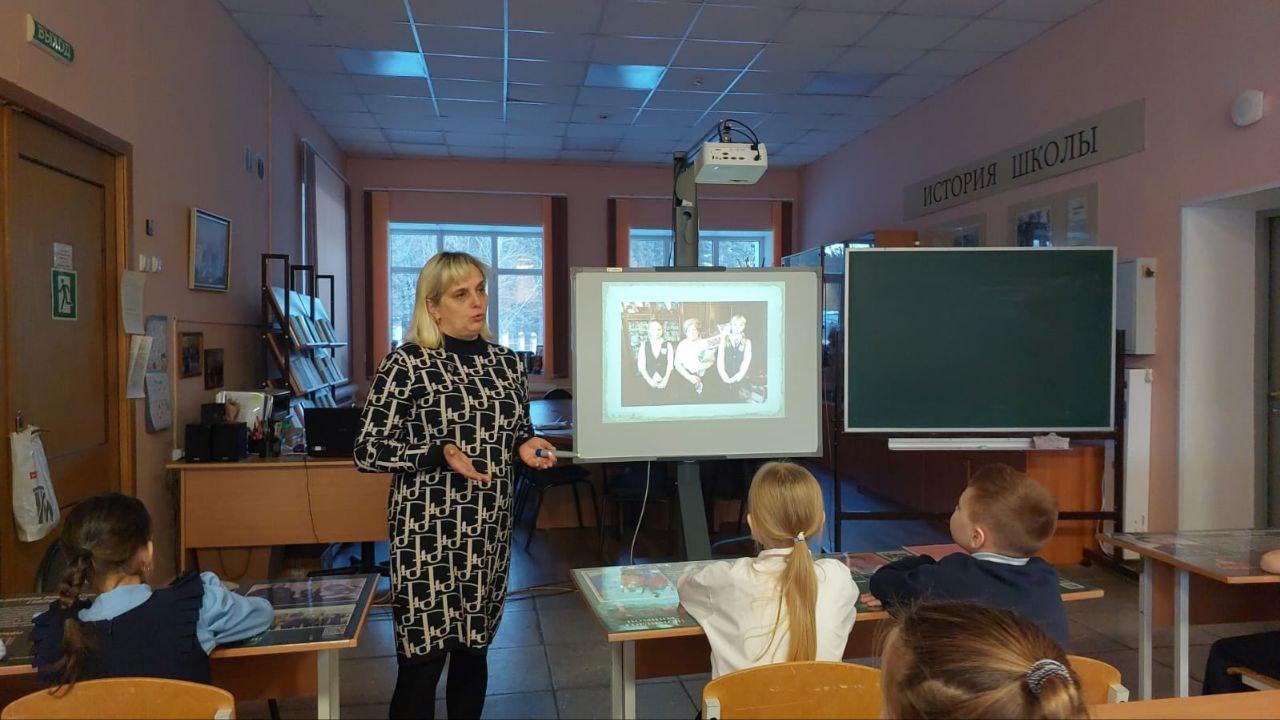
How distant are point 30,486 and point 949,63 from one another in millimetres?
5597

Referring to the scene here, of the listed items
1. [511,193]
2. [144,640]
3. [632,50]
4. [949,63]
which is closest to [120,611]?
[144,640]

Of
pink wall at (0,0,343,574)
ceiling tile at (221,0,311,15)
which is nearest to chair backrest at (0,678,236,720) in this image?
pink wall at (0,0,343,574)

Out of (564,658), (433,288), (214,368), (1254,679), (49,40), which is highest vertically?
(49,40)

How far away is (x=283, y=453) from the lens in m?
4.03

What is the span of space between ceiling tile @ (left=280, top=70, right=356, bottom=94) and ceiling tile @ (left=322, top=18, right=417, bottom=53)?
0.65 metres

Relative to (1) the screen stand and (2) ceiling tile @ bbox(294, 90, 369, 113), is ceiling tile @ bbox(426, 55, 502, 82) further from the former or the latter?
(1) the screen stand

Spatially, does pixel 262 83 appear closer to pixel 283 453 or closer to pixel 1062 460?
pixel 283 453

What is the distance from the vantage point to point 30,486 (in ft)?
8.53

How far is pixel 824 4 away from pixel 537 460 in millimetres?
3656

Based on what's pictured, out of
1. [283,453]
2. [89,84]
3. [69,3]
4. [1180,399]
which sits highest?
[69,3]

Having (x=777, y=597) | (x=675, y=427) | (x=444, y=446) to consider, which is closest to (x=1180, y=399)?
(x=675, y=427)

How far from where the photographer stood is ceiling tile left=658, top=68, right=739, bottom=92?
5.79 m

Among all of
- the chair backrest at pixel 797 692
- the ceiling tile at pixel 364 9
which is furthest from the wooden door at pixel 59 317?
the chair backrest at pixel 797 692

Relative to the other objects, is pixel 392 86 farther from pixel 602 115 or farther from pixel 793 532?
pixel 793 532
